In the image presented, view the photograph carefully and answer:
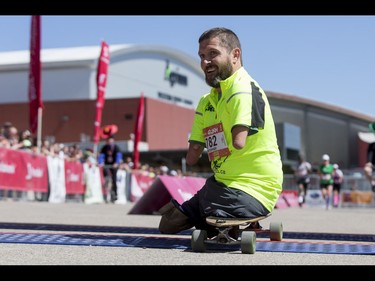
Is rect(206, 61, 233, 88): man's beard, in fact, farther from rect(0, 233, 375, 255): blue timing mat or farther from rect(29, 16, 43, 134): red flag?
rect(29, 16, 43, 134): red flag

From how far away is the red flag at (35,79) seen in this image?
1775 centimetres

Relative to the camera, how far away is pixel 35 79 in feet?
58.4

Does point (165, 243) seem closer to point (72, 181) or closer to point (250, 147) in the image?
point (250, 147)

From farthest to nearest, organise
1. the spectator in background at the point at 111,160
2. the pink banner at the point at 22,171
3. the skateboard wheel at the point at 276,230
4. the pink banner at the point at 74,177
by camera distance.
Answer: the spectator in background at the point at 111,160 → the pink banner at the point at 74,177 → the pink banner at the point at 22,171 → the skateboard wheel at the point at 276,230

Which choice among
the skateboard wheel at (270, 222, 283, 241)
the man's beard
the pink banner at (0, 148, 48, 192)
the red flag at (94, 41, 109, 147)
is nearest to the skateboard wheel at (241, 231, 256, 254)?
the skateboard wheel at (270, 222, 283, 241)

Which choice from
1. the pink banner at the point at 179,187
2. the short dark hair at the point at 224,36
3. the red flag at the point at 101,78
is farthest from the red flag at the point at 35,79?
the short dark hair at the point at 224,36

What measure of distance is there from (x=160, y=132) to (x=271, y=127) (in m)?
51.5

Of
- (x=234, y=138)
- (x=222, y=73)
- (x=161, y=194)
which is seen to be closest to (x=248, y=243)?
(x=234, y=138)

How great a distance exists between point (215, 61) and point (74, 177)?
15.2m

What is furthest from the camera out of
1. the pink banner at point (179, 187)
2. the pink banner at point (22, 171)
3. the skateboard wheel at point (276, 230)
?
the pink banner at point (22, 171)

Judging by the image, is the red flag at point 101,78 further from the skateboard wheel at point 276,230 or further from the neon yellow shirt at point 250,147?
the neon yellow shirt at point 250,147

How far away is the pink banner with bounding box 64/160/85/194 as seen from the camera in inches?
760

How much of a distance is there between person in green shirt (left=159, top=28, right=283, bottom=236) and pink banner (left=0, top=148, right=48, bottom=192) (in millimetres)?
11306

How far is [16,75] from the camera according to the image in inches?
2299
